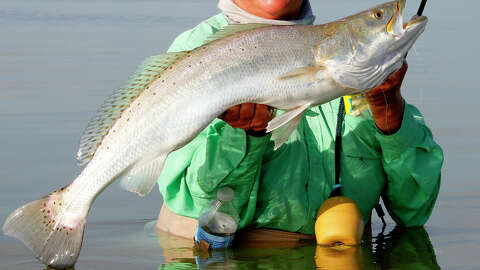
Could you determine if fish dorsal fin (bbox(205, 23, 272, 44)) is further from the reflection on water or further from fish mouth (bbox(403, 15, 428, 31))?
the reflection on water

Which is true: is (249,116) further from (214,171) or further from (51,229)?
(51,229)

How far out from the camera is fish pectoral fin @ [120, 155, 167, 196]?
4.48 m

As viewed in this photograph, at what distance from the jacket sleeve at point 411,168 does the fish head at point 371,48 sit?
1.02m

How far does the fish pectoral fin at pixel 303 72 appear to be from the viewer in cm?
432

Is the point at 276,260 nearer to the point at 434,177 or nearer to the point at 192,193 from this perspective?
the point at 192,193

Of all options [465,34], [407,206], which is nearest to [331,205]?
[407,206]

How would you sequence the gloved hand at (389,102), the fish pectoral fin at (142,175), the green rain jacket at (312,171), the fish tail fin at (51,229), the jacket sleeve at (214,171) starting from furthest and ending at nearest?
the green rain jacket at (312,171) < the jacket sleeve at (214,171) < the gloved hand at (389,102) < the fish tail fin at (51,229) < the fish pectoral fin at (142,175)

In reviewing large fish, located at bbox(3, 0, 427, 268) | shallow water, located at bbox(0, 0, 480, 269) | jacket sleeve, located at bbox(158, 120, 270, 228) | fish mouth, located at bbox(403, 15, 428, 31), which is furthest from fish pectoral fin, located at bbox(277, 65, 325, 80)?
shallow water, located at bbox(0, 0, 480, 269)

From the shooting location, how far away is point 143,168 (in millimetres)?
4508

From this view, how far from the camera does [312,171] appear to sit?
566 centimetres

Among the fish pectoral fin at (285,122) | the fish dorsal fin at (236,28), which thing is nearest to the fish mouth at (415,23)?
the fish pectoral fin at (285,122)

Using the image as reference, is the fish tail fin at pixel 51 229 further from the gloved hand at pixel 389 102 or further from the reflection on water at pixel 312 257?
the gloved hand at pixel 389 102

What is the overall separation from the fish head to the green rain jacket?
1048 mm

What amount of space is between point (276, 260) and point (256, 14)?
1497mm
